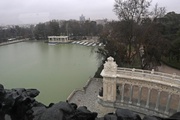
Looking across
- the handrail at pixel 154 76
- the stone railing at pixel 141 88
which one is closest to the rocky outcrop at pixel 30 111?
the handrail at pixel 154 76

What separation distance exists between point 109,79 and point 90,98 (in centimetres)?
299

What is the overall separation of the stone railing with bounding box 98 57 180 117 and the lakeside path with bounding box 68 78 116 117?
463 mm

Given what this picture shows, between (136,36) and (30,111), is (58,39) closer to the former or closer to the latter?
(136,36)

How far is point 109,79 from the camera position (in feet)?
37.4

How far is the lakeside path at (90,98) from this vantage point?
464 inches

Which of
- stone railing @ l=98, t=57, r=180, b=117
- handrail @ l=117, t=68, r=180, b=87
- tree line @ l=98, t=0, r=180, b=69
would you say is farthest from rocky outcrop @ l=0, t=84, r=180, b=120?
tree line @ l=98, t=0, r=180, b=69

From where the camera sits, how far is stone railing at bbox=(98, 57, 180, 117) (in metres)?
10.2

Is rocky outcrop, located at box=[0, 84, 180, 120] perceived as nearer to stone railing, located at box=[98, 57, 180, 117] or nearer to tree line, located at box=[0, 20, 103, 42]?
stone railing, located at box=[98, 57, 180, 117]

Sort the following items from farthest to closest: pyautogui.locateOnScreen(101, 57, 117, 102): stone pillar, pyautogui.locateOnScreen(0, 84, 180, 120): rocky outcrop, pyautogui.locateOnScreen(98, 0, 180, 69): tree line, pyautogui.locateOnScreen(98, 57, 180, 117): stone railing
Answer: pyautogui.locateOnScreen(98, 0, 180, 69): tree line < pyautogui.locateOnScreen(101, 57, 117, 102): stone pillar < pyautogui.locateOnScreen(98, 57, 180, 117): stone railing < pyautogui.locateOnScreen(0, 84, 180, 120): rocky outcrop

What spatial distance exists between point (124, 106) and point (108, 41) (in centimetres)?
787

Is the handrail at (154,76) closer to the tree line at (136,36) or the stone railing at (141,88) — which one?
the stone railing at (141,88)

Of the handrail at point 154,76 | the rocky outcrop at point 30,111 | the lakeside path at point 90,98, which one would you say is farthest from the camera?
the lakeside path at point 90,98

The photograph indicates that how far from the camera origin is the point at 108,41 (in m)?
17.8

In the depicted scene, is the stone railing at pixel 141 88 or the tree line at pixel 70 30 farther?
the tree line at pixel 70 30
